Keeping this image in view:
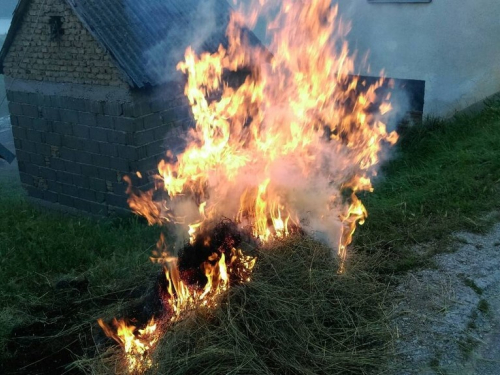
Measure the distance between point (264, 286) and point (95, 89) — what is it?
6.30 m

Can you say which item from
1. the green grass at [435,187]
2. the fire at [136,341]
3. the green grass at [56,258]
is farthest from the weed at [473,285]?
the green grass at [56,258]

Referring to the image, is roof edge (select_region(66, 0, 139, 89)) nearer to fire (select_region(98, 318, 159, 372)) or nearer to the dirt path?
fire (select_region(98, 318, 159, 372))

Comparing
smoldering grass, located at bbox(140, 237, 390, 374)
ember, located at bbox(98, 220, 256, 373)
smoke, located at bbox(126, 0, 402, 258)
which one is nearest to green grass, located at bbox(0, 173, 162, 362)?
smoke, located at bbox(126, 0, 402, 258)

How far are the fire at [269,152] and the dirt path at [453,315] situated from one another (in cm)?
88

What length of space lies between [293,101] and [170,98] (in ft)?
9.54

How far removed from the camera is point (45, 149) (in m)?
10.8

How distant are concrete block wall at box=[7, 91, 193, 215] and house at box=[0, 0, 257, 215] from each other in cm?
2

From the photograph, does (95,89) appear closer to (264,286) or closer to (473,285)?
(264,286)

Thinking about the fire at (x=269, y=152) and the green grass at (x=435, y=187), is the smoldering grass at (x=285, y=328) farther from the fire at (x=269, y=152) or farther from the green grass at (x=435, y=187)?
the green grass at (x=435, y=187)

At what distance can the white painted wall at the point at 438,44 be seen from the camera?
10.0m

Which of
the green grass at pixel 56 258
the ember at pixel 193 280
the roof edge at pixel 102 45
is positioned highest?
the roof edge at pixel 102 45

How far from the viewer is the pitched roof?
9.15m

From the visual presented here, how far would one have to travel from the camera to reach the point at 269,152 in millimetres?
6195

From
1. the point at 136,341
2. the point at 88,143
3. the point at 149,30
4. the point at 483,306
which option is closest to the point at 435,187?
the point at 483,306
